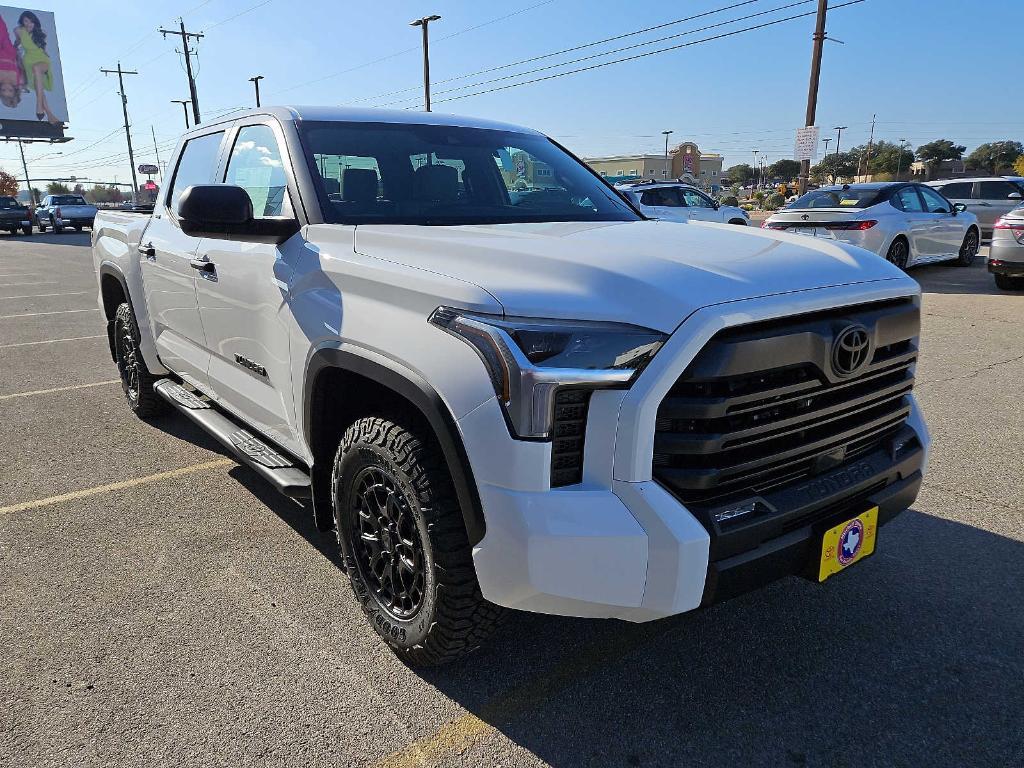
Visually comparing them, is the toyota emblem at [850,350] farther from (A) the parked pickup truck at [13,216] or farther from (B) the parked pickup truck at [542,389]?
(A) the parked pickup truck at [13,216]

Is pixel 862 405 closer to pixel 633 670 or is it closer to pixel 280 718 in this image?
pixel 633 670

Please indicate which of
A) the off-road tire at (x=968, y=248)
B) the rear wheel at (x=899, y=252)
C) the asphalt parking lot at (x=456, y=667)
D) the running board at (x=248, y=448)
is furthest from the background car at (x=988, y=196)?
the running board at (x=248, y=448)

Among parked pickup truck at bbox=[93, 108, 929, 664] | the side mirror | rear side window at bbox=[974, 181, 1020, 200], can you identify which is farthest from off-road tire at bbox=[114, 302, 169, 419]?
rear side window at bbox=[974, 181, 1020, 200]

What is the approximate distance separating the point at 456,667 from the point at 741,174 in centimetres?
15629

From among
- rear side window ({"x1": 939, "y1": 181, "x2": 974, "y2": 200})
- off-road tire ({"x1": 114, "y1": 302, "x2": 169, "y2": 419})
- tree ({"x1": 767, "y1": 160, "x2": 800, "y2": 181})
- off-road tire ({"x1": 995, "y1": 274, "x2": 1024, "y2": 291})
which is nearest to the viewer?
off-road tire ({"x1": 114, "y1": 302, "x2": 169, "y2": 419})

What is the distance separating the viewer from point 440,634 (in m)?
2.31

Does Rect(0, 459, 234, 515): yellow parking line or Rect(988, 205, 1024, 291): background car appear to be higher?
Rect(988, 205, 1024, 291): background car

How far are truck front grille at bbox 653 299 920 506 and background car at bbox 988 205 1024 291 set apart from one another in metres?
9.00

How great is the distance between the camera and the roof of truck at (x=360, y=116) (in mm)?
3246

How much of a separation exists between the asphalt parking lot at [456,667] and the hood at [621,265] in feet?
4.18

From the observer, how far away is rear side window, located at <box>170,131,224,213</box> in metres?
3.88

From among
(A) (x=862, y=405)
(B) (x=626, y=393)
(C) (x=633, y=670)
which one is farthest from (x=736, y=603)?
(B) (x=626, y=393)

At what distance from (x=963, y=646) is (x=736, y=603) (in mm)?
769

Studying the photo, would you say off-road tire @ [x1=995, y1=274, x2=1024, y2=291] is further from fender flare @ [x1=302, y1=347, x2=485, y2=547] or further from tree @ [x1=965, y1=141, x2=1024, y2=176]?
tree @ [x1=965, y1=141, x2=1024, y2=176]
